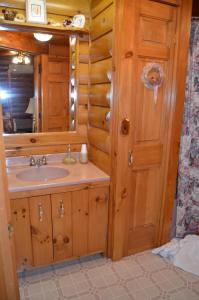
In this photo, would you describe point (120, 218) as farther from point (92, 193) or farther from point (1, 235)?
point (1, 235)

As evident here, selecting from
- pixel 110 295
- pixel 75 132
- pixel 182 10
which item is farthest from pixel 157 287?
pixel 182 10

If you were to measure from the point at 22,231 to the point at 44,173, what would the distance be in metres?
0.54

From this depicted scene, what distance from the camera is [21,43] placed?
1.88 m

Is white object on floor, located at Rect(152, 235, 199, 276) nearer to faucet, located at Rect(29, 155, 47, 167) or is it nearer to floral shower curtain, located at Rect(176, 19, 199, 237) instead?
floral shower curtain, located at Rect(176, 19, 199, 237)

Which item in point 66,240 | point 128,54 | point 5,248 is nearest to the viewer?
point 5,248

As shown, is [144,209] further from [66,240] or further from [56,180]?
[56,180]

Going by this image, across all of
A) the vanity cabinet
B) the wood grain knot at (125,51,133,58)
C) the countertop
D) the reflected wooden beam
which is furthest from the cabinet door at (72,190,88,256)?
the reflected wooden beam

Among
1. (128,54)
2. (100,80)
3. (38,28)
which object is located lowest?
(100,80)

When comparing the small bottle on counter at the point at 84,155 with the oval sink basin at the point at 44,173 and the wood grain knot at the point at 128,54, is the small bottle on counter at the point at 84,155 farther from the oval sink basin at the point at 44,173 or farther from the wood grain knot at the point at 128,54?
A: the wood grain knot at the point at 128,54

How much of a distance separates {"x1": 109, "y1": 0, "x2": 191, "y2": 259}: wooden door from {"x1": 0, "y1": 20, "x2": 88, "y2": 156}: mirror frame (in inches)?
21.8

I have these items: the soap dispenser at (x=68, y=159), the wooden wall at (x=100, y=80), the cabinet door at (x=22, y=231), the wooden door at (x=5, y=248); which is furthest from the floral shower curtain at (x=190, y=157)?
the wooden door at (x=5, y=248)

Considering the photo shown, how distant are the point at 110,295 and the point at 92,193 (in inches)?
29.2

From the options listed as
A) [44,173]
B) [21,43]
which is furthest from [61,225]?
[21,43]

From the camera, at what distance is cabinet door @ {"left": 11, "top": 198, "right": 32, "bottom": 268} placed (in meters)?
1.62
